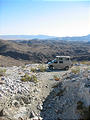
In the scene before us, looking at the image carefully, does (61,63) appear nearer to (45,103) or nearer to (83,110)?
(45,103)

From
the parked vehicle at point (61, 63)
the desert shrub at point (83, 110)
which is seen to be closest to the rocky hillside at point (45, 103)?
the desert shrub at point (83, 110)

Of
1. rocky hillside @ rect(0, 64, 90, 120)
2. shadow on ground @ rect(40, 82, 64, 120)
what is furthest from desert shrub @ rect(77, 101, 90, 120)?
shadow on ground @ rect(40, 82, 64, 120)

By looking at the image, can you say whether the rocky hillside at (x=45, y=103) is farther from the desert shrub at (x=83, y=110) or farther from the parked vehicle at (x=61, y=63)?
the parked vehicle at (x=61, y=63)

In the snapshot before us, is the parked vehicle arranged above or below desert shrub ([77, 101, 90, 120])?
above

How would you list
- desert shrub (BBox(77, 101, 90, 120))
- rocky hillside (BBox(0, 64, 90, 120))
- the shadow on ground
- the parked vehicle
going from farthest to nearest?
the parked vehicle
the shadow on ground
rocky hillside (BBox(0, 64, 90, 120))
desert shrub (BBox(77, 101, 90, 120))

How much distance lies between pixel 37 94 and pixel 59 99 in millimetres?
1867

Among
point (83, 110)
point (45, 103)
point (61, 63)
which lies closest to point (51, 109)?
point (45, 103)

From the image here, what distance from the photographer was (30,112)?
7805 mm

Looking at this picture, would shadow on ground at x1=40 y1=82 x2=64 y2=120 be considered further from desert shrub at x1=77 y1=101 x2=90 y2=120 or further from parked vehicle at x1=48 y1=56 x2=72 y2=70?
parked vehicle at x1=48 y1=56 x2=72 y2=70

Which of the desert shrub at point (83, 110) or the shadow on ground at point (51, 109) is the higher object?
the desert shrub at point (83, 110)

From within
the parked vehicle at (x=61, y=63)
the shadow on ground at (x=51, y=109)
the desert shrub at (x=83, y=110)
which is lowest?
the shadow on ground at (x=51, y=109)

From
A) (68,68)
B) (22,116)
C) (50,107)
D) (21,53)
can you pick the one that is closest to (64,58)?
(68,68)

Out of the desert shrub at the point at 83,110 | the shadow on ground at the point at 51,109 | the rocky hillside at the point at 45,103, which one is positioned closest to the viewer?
the desert shrub at the point at 83,110

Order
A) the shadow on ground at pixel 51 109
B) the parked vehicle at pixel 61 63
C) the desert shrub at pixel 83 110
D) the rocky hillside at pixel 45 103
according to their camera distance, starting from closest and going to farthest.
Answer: the desert shrub at pixel 83 110 < the rocky hillside at pixel 45 103 < the shadow on ground at pixel 51 109 < the parked vehicle at pixel 61 63
